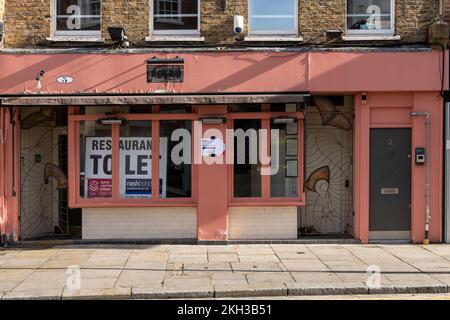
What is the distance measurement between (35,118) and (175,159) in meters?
3.08

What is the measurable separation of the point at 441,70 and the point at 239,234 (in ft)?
17.2

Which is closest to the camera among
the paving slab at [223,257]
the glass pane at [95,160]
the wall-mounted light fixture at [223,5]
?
the paving slab at [223,257]

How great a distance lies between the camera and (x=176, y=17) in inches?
469

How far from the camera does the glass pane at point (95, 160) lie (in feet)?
39.1

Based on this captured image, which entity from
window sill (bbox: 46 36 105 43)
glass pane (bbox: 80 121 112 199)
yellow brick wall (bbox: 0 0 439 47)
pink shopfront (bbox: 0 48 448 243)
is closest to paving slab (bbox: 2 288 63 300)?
pink shopfront (bbox: 0 48 448 243)

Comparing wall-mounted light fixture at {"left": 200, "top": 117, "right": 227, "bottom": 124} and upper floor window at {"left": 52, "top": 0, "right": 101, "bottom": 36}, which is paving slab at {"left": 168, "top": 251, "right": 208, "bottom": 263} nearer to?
wall-mounted light fixture at {"left": 200, "top": 117, "right": 227, "bottom": 124}

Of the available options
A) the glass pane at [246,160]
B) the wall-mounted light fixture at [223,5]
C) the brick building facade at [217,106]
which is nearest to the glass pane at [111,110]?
the brick building facade at [217,106]

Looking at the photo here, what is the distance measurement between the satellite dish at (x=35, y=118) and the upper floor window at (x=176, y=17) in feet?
9.38

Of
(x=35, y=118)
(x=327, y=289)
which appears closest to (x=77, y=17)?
(x=35, y=118)

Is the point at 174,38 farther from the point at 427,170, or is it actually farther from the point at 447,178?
the point at 447,178

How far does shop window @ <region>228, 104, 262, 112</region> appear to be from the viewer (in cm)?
1185

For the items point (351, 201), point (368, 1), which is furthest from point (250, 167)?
point (368, 1)

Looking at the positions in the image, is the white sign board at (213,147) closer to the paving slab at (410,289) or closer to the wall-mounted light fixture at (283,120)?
the wall-mounted light fixture at (283,120)

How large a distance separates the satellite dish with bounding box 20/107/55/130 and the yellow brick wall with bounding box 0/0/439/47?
4.58 feet
